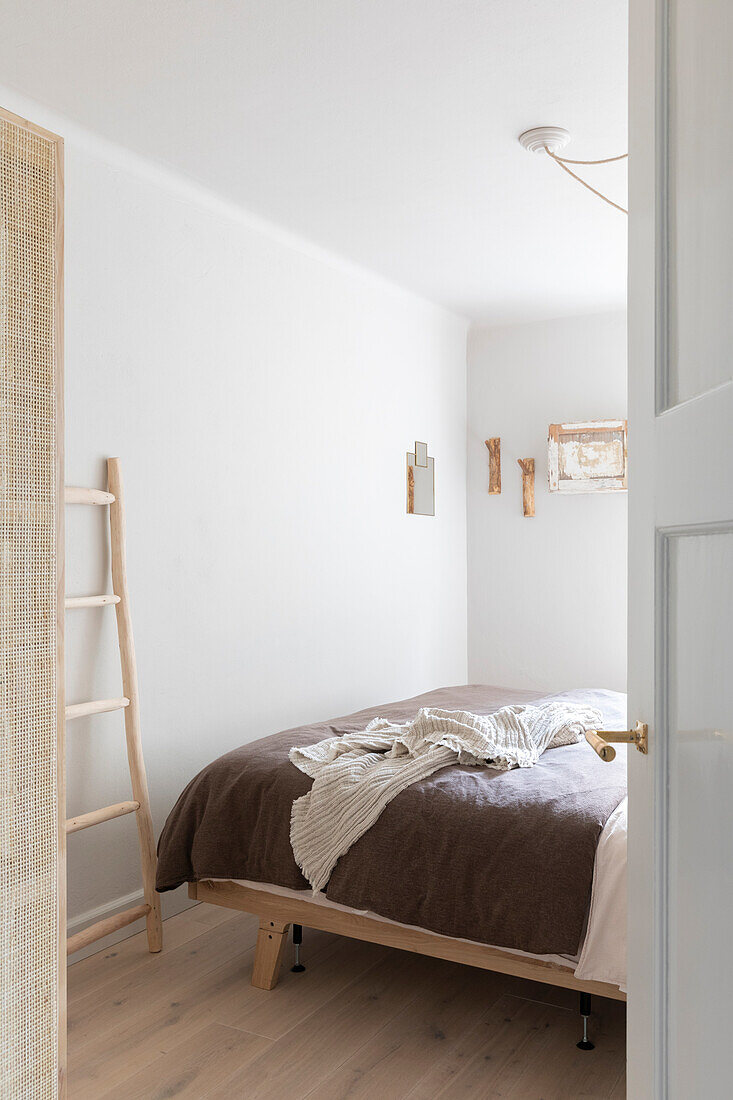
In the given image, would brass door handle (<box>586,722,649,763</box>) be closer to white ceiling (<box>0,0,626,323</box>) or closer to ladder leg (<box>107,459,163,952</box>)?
white ceiling (<box>0,0,626,323</box>)

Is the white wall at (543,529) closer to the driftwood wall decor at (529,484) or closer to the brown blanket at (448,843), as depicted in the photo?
the driftwood wall decor at (529,484)

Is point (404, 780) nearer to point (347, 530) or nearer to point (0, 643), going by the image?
point (0, 643)

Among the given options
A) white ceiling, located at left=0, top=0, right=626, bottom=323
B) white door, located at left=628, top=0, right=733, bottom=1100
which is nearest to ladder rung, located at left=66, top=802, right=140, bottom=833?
white door, located at left=628, top=0, right=733, bottom=1100

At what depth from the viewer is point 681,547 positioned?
1.01 meters

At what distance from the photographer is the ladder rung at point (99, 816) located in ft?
8.65

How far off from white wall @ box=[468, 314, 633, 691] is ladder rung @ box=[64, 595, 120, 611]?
9.62ft

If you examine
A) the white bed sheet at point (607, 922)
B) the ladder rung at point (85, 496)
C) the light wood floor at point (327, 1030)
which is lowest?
the light wood floor at point (327, 1030)

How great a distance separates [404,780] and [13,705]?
3.89 feet

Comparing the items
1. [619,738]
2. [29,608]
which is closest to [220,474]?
[29,608]

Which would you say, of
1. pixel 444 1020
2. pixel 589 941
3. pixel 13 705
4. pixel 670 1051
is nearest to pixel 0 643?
pixel 13 705

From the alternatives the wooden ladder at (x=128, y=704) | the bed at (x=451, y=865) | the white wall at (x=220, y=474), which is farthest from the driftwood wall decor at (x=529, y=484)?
the wooden ladder at (x=128, y=704)

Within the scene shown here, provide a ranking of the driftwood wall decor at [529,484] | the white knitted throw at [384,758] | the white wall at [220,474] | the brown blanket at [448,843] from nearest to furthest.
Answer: the brown blanket at [448,843], the white knitted throw at [384,758], the white wall at [220,474], the driftwood wall decor at [529,484]

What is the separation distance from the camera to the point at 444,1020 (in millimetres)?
2445

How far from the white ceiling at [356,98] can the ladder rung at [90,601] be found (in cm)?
148
